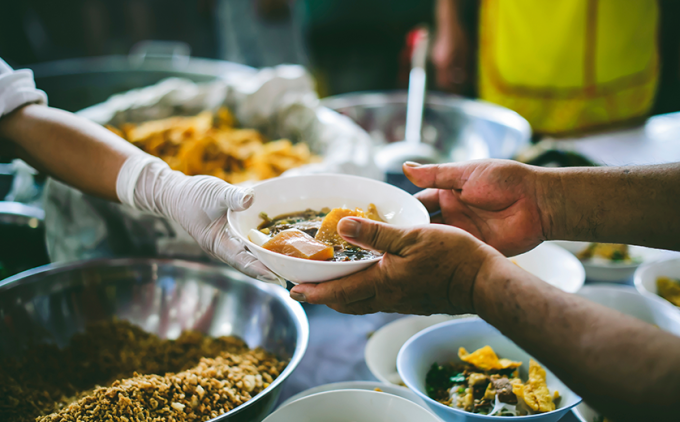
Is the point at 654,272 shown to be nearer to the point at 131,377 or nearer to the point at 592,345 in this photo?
the point at 592,345

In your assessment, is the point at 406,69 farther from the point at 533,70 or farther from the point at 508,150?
the point at 508,150

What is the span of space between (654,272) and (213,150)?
6.07ft

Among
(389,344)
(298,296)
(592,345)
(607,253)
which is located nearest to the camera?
(592,345)

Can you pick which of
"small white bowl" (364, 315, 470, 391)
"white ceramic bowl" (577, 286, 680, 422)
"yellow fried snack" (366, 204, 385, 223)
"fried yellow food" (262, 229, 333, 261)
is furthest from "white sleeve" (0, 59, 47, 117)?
"white ceramic bowl" (577, 286, 680, 422)

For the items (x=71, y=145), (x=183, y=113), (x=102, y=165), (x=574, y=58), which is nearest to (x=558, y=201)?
(x=102, y=165)

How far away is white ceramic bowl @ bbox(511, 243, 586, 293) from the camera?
1440 millimetres

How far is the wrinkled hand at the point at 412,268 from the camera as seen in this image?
875mm

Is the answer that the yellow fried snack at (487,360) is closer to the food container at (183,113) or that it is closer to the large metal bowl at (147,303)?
the large metal bowl at (147,303)

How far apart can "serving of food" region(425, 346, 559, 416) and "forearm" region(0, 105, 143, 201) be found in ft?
3.80

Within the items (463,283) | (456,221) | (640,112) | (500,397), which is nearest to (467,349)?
(500,397)

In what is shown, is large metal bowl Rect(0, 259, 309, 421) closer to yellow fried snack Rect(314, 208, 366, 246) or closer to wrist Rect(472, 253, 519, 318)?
yellow fried snack Rect(314, 208, 366, 246)

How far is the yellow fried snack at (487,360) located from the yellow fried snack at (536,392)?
2.6 inches

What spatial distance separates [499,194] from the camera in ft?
3.92

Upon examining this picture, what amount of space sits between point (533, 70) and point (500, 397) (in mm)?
2392
